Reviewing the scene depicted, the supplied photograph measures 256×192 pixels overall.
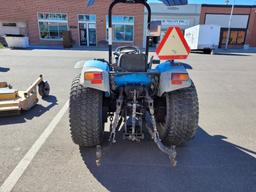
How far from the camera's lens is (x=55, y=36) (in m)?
27.9

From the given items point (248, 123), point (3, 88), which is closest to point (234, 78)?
point (248, 123)

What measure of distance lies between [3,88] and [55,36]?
25065 millimetres

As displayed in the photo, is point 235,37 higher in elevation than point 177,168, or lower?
higher

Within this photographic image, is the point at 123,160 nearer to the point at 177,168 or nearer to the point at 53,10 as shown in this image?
the point at 177,168

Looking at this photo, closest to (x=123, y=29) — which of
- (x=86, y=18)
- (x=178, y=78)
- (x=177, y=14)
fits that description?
(x=86, y=18)

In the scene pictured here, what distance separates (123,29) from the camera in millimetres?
28078

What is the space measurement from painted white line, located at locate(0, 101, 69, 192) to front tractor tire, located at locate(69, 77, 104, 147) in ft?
2.50

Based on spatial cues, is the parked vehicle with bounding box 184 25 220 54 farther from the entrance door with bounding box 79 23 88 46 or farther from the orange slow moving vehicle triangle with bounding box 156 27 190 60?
the orange slow moving vehicle triangle with bounding box 156 27 190 60

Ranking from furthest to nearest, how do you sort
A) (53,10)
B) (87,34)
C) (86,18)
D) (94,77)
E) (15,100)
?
1. (87,34)
2. (86,18)
3. (53,10)
4. (15,100)
5. (94,77)

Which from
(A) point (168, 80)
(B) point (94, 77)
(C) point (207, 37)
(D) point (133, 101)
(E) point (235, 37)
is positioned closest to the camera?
(B) point (94, 77)

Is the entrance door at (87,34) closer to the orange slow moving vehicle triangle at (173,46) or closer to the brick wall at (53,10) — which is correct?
the brick wall at (53,10)

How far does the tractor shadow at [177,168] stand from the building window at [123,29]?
25851 millimetres

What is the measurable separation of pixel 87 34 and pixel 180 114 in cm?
2763

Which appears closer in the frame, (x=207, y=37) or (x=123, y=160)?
(x=123, y=160)
